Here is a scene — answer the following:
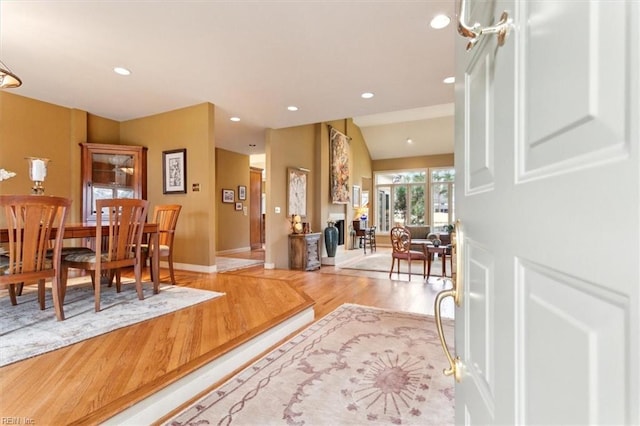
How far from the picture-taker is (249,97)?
4258 millimetres

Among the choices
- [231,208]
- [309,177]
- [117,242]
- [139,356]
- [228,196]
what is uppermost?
[309,177]

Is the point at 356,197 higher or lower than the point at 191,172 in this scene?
lower

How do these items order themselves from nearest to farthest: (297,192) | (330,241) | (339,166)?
(297,192), (330,241), (339,166)

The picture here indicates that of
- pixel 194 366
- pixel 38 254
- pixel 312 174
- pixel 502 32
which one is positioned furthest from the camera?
pixel 312 174

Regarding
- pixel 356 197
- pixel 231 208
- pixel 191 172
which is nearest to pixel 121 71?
pixel 191 172

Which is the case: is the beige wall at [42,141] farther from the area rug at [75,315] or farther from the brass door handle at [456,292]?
the brass door handle at [456,292]

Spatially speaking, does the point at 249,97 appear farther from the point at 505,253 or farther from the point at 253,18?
the point at 505,253

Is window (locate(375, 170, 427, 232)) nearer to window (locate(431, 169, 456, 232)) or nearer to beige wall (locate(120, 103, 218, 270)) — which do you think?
window (locate(431, 169, 456, 232))

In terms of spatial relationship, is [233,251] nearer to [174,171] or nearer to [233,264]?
[233,264]

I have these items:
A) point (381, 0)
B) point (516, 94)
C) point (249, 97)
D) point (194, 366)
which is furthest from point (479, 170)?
point (249, 97)

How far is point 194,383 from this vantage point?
1.77 metres

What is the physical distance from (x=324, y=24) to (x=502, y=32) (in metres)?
2.54

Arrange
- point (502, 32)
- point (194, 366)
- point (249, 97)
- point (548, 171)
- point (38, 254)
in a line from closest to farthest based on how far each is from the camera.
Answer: point (548, 171) → point (502, 32) → point (194, 366) → point (38, 254) → point (249, 97)

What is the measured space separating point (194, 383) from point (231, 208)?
20.7 ft
